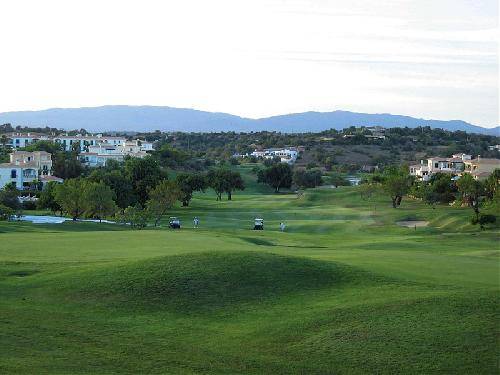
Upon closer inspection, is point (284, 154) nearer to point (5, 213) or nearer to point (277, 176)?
point (277, 176)

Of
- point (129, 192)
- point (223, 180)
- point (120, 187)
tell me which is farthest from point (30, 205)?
point (223, 180)

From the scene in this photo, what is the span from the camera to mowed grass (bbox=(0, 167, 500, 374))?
18.5m

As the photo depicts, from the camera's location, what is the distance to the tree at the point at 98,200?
212ft

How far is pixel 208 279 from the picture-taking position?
26.4m

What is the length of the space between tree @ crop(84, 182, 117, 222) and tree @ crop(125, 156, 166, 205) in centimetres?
1928

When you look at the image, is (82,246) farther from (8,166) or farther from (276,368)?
(8,166)

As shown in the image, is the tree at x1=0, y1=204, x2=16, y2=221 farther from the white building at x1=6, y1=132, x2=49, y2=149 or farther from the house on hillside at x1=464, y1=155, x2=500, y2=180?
the white building at x1=6, y1=132, x2=49, y2=149

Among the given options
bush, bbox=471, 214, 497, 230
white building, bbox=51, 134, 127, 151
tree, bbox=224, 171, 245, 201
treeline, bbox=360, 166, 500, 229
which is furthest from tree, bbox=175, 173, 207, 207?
white building, bbox=51, 134, 127, 151

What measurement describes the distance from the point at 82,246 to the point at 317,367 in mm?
21432

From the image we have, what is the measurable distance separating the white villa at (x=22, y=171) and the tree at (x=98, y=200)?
128ft

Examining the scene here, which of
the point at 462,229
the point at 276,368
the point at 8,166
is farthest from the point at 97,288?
the point at 8,166

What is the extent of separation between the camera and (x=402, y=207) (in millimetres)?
81875

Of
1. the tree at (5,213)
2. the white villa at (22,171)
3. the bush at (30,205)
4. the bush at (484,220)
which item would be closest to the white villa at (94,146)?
the white villa at (22,171)

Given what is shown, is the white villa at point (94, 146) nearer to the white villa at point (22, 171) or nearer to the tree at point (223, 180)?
the white villa at point (22, 171)
